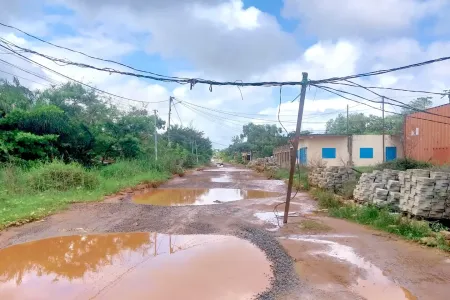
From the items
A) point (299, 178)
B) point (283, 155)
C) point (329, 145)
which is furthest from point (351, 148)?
point (299, 178)

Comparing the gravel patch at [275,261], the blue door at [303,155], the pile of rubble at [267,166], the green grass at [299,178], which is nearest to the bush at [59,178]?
the gravel patch at [275,261]

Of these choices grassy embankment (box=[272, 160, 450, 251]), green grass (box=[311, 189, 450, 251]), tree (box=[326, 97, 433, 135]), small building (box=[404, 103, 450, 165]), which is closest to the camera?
grassy embankment (box=[272, 160, 450, 251])

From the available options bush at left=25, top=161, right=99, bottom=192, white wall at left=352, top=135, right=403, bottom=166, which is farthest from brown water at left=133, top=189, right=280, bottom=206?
white wall at left=352, top=135, right=403, bottom=166

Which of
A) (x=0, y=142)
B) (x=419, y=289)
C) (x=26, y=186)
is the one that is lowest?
(x=419, y=289)

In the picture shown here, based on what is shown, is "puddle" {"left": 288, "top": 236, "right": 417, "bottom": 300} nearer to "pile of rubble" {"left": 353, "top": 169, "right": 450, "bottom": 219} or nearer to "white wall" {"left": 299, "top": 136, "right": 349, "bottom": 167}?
"pile of rubble" {"left": 353, "top": 169, "right": 450, "bottom": 219}

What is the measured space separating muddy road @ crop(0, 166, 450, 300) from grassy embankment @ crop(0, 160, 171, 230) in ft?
2.32

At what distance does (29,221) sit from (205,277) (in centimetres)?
617

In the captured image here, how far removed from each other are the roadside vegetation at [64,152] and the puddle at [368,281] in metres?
7.77

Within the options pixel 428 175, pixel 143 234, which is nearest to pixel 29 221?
pixel 143 234

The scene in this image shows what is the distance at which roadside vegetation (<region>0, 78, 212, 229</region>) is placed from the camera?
40.8ft

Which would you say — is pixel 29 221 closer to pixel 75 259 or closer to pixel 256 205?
pixel 75 259

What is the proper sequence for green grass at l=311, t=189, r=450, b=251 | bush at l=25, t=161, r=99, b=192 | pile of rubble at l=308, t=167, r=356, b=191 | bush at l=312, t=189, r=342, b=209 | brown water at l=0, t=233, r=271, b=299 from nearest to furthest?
brown water at l=0, t=233, r=271, b=299, green grass at l=311, t=189, r=450, b=251, bush at l=312, t=189, r=342, b=209, bush at l=25, t=161, r=99, b=192, pile of rubble at l=308, t=167, r=356, b=191

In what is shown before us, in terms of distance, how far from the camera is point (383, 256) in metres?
6.45

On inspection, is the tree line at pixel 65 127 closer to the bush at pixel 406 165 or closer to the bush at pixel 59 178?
the bush at pixel 59 178
